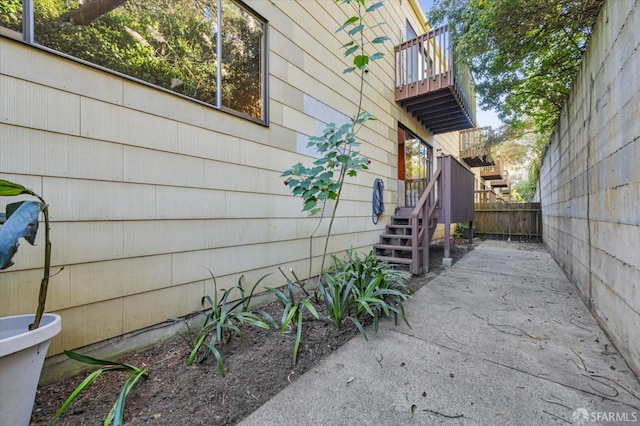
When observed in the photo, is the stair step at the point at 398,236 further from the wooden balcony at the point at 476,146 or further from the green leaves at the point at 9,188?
the wooden balcony at the point at 476,146

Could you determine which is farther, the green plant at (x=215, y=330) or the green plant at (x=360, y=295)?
the green plant at (x=360, y=295)

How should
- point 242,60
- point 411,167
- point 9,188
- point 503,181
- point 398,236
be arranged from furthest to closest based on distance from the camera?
point 503,181 → point 411,167 → point 398,236 → point 242,60 → point 9,188

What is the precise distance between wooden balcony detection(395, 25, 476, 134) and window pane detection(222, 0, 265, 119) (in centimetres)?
369

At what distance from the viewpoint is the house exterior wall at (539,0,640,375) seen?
1.64 meters

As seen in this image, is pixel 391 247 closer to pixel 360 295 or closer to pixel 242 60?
pixel 360 295

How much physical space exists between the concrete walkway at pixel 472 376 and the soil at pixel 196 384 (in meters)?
0.12

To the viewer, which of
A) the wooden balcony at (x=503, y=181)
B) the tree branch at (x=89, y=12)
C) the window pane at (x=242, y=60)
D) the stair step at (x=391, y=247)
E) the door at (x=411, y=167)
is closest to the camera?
the tree branch at (x=89, y=12)

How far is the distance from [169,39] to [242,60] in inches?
28.1

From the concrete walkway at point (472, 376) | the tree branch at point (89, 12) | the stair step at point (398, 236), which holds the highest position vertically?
the tree branch at point (89, 12)

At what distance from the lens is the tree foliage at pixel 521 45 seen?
9.47 feet

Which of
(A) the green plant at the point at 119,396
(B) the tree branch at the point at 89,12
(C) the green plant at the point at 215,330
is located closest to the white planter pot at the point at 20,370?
(A) the green plant at the point at 119,396

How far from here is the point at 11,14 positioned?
1.51 metres

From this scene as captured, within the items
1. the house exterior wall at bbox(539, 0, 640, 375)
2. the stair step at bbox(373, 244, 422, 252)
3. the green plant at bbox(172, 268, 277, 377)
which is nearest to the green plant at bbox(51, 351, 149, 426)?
the green plant at bbox(172, 268, 277, 377)

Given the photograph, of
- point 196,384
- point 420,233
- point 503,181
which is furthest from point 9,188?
point 503,181
